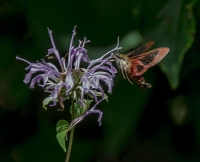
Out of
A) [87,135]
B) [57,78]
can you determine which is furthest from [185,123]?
[57,78]

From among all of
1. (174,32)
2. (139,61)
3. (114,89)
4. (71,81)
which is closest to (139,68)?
(139,61)

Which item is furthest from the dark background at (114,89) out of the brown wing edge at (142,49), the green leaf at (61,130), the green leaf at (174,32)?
the green leaf at (61,130)

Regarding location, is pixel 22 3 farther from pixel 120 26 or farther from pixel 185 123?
pixel 185 123

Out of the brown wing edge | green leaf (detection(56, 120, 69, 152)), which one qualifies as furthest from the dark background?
green leaf (detection(56, 120, 69, 152))

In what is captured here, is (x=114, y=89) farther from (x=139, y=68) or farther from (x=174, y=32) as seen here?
(x=139, y=68)

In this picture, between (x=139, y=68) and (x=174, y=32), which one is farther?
(x=174, y=32)

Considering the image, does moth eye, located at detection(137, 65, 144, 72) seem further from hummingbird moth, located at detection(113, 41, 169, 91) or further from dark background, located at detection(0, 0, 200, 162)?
dark background, located at detection(0, 0, 200, 162)

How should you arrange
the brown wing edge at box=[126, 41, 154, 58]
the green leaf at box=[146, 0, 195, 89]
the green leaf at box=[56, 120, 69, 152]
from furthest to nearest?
the green leaf at box=[146, 0, 195, 89]
the brown wing edge at box=[126, 41, 154, 58]
the green leaf at box=[56, 120, 69, 152]
